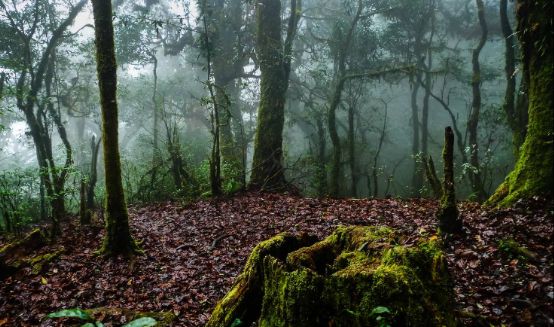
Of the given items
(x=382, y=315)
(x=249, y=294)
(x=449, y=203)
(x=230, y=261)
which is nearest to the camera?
(x=382, y=315)

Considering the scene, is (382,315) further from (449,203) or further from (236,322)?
(449,203)

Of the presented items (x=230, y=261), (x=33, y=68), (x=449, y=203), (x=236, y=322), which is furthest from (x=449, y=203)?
(x=33, y=68)

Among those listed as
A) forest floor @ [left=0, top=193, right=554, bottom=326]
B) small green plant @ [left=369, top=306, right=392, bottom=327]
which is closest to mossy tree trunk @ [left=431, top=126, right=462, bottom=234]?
forest floor @ [left=0, top=193, right=554, bottom=326]

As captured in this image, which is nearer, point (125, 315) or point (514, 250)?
point (514, 250)

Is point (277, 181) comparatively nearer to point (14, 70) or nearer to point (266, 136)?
point (266, 136)

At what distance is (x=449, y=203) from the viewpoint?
5340mm

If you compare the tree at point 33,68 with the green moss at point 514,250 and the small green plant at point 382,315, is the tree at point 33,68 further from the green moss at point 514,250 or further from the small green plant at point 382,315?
the green moss at point 514,250

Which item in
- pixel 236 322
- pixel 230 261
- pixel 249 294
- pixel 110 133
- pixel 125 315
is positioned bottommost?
pixel 125 315

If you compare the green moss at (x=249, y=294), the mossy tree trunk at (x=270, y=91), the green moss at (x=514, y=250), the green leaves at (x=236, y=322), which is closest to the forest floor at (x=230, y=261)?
the green moss at (x=514, y=250)

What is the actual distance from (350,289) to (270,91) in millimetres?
12332

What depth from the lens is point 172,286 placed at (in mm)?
6039

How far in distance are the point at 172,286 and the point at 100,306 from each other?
1089 mm

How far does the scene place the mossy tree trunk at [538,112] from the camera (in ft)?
15.9

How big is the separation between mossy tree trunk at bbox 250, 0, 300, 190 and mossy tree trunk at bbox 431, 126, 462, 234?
8.29 meters
